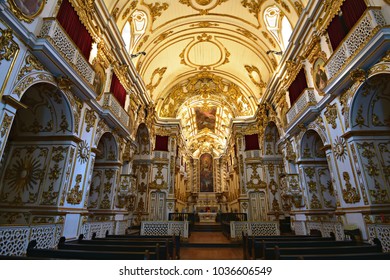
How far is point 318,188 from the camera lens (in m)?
8.93

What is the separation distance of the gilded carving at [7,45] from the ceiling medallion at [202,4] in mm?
9867

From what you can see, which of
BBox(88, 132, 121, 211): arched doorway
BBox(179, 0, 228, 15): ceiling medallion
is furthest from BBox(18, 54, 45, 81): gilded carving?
BBox(179, 0, 228, 15): ceiling medallion

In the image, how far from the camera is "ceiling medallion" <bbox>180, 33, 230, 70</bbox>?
49.4 ft

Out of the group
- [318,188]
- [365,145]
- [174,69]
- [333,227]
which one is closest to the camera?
[365,145]

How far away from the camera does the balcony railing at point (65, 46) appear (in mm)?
5410

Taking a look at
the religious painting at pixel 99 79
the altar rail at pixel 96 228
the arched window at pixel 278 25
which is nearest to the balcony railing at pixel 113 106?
the religious painting at pixel 99 79

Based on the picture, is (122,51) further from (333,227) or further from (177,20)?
(333,227)

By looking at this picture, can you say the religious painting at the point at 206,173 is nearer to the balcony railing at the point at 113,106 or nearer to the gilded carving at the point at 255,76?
the gilded carving at the point at 255,76

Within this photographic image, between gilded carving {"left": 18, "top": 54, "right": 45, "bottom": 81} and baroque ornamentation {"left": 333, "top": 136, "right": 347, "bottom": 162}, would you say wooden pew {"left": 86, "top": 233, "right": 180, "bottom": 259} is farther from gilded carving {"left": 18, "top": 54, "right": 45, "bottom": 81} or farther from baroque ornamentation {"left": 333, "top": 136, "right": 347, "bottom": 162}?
baroque ornamentation {"left": 333, "top": 136, "right": 347, "bottom": 162}

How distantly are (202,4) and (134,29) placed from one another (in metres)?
4.31

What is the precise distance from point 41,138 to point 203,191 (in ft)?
85.6

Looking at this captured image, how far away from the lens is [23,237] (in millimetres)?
4570
